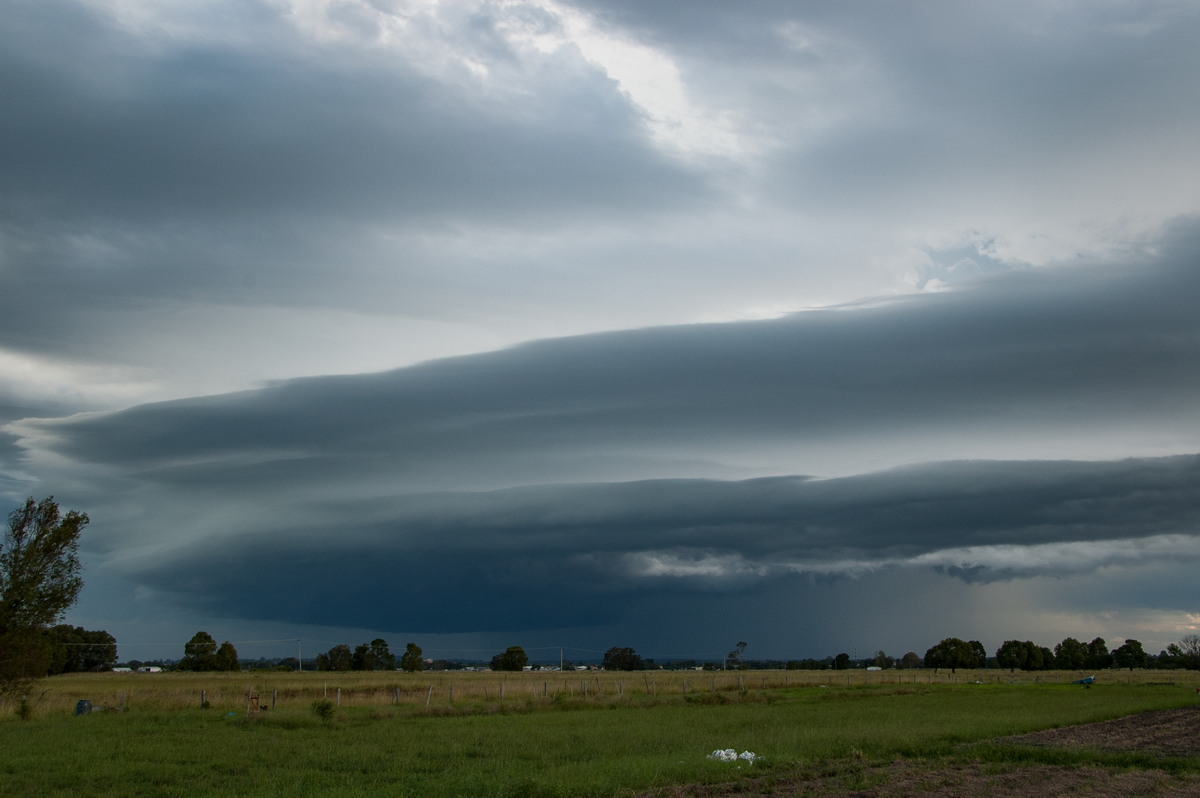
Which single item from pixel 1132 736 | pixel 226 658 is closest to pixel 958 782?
pixel 1132 736

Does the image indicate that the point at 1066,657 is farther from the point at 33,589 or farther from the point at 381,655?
the point at 33,589

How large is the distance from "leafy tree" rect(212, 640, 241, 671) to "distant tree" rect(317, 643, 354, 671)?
22851 mm

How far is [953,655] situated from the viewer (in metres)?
183

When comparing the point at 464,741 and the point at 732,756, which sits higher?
the point at 732,756

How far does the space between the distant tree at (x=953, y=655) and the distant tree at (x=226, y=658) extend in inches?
5197

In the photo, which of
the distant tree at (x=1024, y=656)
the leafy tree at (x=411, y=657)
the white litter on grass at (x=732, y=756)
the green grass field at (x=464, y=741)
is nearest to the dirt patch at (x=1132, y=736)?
the green grass field at (x=464, y=741)

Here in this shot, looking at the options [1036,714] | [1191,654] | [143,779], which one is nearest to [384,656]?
[1036,714]

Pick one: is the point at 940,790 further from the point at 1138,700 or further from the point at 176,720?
the point at 1138,700

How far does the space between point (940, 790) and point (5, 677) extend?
41652 millimetres

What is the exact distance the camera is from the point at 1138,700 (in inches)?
2405

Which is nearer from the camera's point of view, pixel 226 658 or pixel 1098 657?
pixel 226 658

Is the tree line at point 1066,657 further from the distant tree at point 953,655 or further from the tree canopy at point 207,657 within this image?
the tree canopy at point 207,657

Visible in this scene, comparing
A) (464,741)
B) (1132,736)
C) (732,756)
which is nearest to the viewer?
(732,756)

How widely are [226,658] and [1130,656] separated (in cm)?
17803
